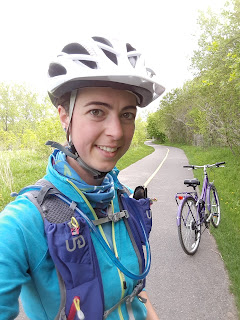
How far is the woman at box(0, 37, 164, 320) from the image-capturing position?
875mm

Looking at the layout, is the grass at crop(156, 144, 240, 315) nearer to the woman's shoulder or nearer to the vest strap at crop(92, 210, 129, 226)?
the vest strap at crop(92, 210, 129, 226)

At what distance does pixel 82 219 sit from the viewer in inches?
39.3

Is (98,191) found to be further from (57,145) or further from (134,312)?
(134,312)

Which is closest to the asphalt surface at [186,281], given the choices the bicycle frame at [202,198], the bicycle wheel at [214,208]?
the bicycle wheel at [214,208]

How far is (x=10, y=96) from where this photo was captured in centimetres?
4216

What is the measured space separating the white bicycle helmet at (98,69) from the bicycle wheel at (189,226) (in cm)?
299

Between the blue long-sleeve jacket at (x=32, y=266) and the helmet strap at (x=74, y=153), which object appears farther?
the helmet strap at (x=74, y=153)

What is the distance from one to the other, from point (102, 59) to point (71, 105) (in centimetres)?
30

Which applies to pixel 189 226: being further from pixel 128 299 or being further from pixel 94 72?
pixel 94 72

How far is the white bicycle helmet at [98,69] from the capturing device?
1.09 m

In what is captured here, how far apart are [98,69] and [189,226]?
356 centimetres

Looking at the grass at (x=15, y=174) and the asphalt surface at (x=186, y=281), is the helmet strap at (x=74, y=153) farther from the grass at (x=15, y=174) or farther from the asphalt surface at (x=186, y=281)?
the grass at (x=15, y=174)

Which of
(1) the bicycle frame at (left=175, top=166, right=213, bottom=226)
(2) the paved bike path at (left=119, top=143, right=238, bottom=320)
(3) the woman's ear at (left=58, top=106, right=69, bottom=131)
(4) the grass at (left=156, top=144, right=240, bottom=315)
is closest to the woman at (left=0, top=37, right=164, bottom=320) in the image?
(3) the woman's ear at (left=58, top=106, right=69, bottom=131)

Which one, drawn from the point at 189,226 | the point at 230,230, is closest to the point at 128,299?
the point at 189,226
